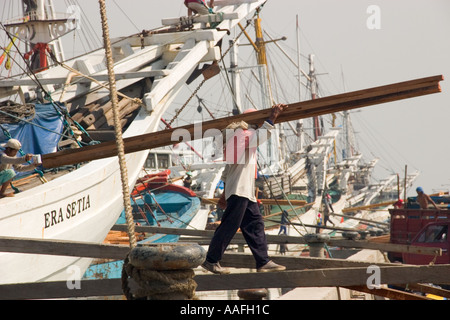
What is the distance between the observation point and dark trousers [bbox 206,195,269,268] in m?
6.00

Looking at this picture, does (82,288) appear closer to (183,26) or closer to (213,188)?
(183,26)

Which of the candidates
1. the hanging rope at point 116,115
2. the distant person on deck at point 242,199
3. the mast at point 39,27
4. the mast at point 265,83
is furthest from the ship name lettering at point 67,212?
the mast at point 265,83

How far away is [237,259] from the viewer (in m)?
6.49

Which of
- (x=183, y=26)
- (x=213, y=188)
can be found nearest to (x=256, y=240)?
(x=183, y=26)

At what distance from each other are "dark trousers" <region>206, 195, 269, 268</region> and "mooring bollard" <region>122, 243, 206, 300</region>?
72.9 inches

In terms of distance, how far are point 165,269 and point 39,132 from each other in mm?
8245

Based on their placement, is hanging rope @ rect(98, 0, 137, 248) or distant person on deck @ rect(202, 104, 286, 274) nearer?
hanging rope @ rect(98, 0, 137, 248)

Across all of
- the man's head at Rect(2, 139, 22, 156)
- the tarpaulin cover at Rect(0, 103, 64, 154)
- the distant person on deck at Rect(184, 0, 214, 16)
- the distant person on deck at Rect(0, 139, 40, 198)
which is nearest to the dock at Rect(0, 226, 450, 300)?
the distant person on deck at Rect(0, 139, 40, 198)

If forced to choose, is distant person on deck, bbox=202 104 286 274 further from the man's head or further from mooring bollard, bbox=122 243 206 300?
the man's head

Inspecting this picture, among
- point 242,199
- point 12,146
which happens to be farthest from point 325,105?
point 12,146

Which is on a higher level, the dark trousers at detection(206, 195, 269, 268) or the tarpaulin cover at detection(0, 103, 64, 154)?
the tarpaulin cover at detection(0, 103, 64, 154)

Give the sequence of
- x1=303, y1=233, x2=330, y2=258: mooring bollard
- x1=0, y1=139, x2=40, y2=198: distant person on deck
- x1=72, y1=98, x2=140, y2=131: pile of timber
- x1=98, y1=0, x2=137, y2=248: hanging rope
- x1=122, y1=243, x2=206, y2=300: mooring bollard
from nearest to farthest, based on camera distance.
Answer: x1=122, y1=243, x2=206, y2=300: mooring bollard
x1=98, y1=0, x2=137, y2=248: hanging rope
x1=303, y1=233, x2=330, y2=258: mooring bollard
x1=0, y1=139, x2=40, y2=198: distant person on deck
x1=72, y1=98, x2=140, y2=131: pile of timber

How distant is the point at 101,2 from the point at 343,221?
33714 mm

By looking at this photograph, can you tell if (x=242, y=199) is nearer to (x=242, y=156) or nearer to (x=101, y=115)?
(x=242, y=156)
